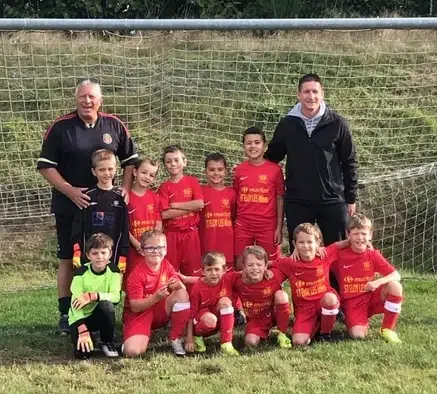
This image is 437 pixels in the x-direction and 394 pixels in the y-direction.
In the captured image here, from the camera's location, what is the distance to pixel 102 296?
16.0ft

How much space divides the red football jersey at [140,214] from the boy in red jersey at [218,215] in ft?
1.49

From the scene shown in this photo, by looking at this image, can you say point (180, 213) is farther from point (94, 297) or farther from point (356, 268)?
point (356, 268)

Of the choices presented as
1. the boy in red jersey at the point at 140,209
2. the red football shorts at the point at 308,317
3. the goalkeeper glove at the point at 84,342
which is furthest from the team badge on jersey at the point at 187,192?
the goalkeeper glove at the point at 84,342

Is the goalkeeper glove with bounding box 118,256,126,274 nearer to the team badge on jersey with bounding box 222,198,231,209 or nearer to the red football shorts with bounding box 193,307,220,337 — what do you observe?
the red football shorts with bounding box 193,307,220,337

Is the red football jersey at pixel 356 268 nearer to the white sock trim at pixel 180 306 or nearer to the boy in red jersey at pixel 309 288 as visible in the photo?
the boy in red jersey at pixel 309 288

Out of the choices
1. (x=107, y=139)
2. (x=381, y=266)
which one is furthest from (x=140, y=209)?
(x=381, y=266)

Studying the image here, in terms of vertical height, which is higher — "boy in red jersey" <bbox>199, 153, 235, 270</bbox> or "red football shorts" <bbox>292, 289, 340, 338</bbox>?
"boy in red jersey" <bbox>199, 153, 235, 270</bbox>

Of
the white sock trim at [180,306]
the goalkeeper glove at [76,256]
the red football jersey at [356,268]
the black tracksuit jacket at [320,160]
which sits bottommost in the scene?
the white sock trim at [180,306]

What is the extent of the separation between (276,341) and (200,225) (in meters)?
1.10

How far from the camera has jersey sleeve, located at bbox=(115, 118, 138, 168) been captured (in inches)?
212

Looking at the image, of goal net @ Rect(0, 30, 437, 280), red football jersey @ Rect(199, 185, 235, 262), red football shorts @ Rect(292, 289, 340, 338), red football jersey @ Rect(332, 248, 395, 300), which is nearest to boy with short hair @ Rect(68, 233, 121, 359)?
red football jersey @ Rect(199, 185, 235, 262)

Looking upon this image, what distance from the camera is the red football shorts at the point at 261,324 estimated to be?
5.21 meters

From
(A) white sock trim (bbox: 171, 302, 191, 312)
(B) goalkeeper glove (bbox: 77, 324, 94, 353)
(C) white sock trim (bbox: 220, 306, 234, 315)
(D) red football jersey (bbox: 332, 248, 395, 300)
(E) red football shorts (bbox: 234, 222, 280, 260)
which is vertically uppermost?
(E) red football shorts (bbox: 234, 222, 280, 260)

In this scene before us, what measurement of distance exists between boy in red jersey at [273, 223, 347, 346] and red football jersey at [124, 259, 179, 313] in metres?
0.87
